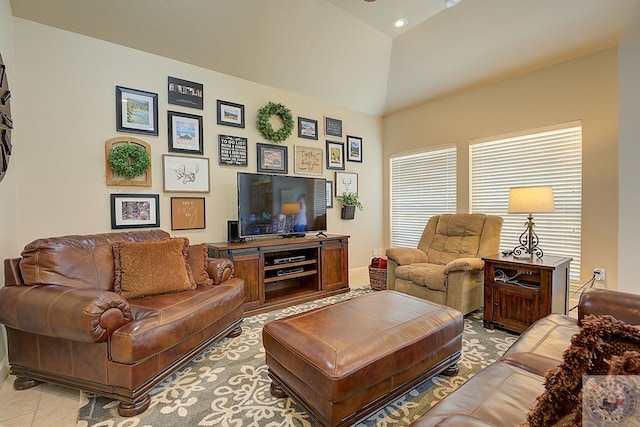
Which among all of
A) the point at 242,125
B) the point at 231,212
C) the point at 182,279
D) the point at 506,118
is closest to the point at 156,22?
the point at 242,125

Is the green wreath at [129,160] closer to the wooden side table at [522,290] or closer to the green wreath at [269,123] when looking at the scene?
the green wreath at [269,123]

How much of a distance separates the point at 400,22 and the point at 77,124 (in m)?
3.49

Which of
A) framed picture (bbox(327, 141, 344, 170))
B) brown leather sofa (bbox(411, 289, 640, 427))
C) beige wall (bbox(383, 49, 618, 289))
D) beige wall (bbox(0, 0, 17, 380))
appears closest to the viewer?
brown leather sofa (bbox(411, 289, 640, 427))

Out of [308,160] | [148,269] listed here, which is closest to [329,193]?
[308,160]

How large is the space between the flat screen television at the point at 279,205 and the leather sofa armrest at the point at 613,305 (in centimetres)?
279

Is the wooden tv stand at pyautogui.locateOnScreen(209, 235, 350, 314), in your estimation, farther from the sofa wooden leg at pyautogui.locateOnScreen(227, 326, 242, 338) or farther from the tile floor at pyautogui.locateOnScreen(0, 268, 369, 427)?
the tile floor at pyautogui.locateOnScreen(0, 268, 369, 427)

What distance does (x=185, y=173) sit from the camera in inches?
130

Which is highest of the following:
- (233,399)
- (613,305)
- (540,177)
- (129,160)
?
(129,160)

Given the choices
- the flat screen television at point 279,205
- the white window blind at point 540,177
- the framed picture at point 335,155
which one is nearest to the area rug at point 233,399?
the flat screen television at point 279,205

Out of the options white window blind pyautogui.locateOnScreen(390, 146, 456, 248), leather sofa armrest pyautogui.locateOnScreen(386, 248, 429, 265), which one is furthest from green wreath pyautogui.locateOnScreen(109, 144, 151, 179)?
white window blind pyautogui.locateOnScreen(390, 146, 456, 248)

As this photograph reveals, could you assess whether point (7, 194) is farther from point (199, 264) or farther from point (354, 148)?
point (354, 148)

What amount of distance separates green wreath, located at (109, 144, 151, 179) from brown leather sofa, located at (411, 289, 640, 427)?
10.1 ft

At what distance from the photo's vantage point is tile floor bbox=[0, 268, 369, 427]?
1577mm

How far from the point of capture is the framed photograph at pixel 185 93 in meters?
3.21
